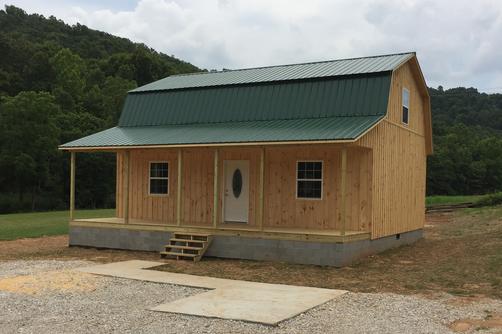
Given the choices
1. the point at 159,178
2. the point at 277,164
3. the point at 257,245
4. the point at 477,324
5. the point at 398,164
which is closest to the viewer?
the point at 477,324

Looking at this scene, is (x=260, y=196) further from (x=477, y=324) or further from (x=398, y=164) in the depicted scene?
(x=477, y=324)

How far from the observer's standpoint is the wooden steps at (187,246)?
1357cm

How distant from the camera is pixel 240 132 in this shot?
47.5 feet

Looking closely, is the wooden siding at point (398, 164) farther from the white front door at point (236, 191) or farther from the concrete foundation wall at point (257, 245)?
Result: the white front door at point (236, 191)

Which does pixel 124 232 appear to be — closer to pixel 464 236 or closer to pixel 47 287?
pixel 47 287

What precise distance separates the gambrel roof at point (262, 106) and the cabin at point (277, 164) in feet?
0.12

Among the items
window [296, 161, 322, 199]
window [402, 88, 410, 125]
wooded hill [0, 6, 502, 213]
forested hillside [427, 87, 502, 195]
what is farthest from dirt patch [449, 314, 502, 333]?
forested hillside [427, 87, 502, 195]

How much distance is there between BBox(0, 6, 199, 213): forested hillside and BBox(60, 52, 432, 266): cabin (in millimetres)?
23067

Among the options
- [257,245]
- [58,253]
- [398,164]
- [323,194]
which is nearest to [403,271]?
[323,194]

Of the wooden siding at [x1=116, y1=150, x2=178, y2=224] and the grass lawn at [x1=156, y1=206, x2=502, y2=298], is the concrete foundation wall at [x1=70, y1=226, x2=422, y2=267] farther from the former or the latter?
the wooden siding at [x1=116, y1=150, x2=178, y2=224]

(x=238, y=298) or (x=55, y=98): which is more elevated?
(x=55, y=98)

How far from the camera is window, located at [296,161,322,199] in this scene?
14219 mm

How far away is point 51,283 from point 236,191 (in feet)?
20.9

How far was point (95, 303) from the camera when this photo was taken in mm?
8469
